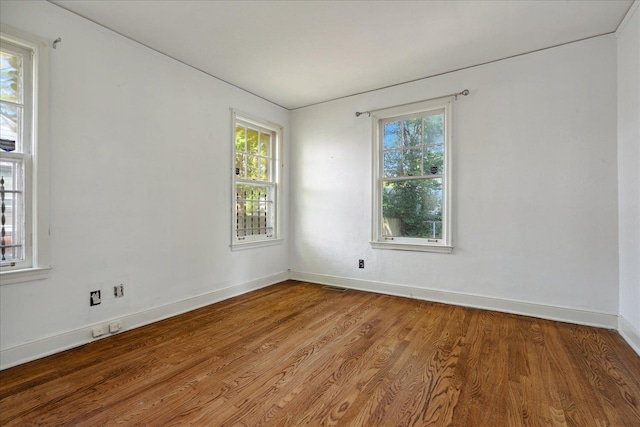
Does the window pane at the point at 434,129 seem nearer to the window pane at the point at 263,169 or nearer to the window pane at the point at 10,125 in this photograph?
the window pane at the point at 263,169

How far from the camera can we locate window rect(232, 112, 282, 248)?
13.0ft

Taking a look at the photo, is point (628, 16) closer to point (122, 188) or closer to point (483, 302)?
point (483, 302)

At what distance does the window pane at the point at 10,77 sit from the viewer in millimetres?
2115

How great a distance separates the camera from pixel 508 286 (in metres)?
3.15

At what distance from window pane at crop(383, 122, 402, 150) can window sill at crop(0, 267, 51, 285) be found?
3.69m

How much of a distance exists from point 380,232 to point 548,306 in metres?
1.92

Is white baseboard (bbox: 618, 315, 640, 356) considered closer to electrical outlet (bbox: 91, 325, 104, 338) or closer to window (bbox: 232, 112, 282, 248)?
window (bbox: 232, 112, 282, 248)

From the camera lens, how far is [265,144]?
4500mm

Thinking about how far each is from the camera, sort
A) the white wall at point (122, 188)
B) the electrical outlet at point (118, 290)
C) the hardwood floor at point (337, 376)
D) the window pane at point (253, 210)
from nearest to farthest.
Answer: the hardwood floor at point (337, 376)
the white wall at point (122, 188)
the electrical outlet at point (118, 290)
the window pane at point (253, 210)

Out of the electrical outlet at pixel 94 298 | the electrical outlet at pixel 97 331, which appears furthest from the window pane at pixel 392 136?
the electrical outlet at pixel 97 331

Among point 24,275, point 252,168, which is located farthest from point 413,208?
point 24,275

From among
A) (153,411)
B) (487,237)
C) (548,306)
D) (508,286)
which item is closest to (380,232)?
Result: (487,237)

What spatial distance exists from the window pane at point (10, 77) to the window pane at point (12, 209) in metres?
0.47

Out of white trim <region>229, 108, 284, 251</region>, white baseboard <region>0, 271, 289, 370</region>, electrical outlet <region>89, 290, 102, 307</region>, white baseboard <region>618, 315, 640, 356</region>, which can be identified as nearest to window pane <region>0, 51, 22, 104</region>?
electrical outlet <region>89, 290, 102, 307</region>
